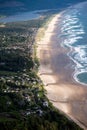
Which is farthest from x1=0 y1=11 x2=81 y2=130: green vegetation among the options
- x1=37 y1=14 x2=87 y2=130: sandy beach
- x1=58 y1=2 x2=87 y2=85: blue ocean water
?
x1=58 y1=2 x2=87 y2=85: blue ocean water

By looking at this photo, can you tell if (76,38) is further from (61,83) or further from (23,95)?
(23,95)

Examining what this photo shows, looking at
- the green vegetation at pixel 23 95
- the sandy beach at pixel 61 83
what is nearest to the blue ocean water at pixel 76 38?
the sandy beach at pixel 61 83

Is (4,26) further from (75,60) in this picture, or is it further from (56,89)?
(56,89)

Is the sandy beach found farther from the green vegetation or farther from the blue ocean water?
the green vegetation

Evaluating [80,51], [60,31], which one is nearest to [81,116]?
[80,51]

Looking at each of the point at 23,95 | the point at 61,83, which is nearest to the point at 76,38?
the point at 61,83
